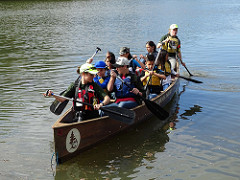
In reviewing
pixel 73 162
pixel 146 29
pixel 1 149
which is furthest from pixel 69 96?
pixel 146 29

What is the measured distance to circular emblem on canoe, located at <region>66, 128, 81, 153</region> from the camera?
675 centimetres

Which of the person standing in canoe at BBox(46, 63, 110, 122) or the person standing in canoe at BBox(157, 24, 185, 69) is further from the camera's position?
the person standing in canoe at BBox(157, 24, 185, 69)

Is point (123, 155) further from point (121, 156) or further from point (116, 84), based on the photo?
point (116, 84)

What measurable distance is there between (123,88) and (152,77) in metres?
1.94

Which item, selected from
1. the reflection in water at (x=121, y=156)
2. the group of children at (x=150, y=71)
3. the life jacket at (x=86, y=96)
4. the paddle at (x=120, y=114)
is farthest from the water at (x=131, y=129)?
the life jacket at (x=86, y=96)

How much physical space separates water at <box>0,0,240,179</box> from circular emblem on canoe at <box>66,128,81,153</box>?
308mm

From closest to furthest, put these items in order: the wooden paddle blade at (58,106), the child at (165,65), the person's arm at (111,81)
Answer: the wooden paddle blade at (58,106)
the person's arm at (111,81)
the child at (165,65)

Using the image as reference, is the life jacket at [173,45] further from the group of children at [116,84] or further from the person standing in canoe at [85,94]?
the person standing in canoe at [85,94]

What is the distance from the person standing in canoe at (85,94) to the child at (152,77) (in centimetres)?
256

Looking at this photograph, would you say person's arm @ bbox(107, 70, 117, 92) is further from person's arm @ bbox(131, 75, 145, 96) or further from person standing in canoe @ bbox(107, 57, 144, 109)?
person's arm @ bbox(131, 75, 145, 96)

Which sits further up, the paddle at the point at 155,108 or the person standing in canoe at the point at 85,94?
the person standing in canoe at the point at 85,94

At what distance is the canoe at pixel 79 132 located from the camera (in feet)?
21.7

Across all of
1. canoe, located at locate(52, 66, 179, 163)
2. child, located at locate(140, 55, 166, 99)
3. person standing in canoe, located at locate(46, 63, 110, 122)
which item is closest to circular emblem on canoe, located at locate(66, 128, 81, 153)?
canoe, located at locate(52, 66, 179, 163)

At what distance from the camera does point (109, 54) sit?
927cm
